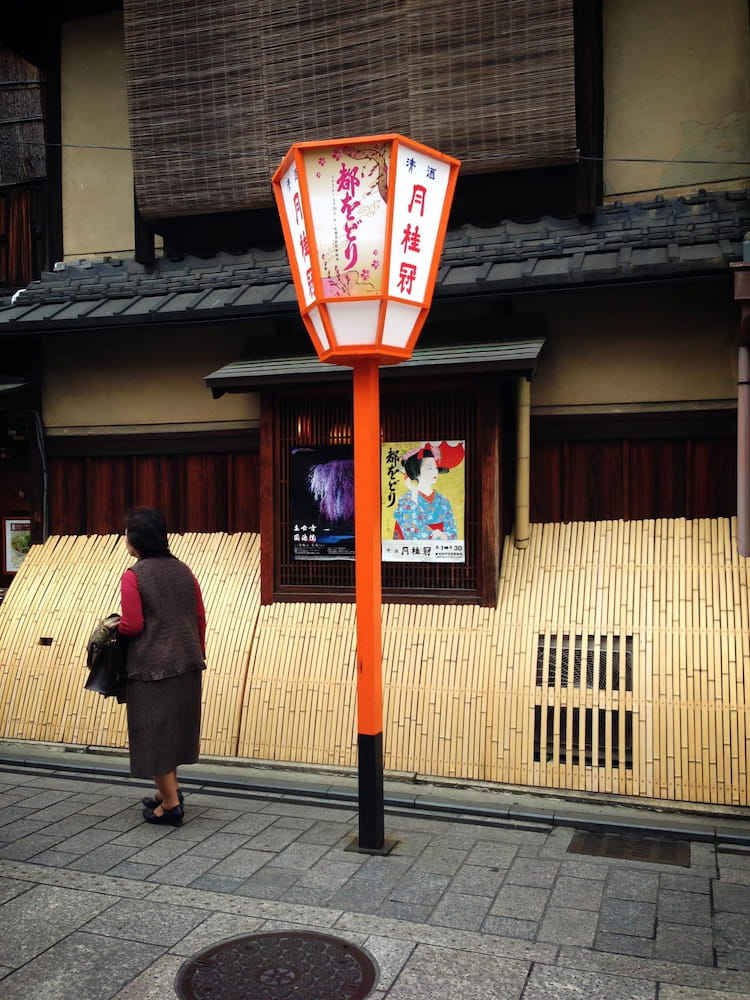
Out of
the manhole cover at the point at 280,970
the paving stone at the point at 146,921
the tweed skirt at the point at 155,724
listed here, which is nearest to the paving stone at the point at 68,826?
the tweed skirt at the point at 155,724

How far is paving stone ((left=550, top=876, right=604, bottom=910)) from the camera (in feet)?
17.9

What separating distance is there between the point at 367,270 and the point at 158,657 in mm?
3272

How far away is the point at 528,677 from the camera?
25.0ft

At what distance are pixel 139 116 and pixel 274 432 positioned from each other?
404 centimetres

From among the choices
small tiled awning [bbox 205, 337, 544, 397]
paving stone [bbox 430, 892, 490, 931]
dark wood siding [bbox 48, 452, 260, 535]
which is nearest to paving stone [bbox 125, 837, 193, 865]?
paving stone [bbox 430, 892, 490, 931]

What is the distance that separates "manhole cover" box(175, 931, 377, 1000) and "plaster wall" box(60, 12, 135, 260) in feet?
27.2

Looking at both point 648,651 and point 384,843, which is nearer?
point 384,843

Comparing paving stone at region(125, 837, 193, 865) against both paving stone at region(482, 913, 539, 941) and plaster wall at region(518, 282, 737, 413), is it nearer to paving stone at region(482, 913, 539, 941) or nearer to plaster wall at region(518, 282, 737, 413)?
paving stone at region(482, 913, 539, 941)

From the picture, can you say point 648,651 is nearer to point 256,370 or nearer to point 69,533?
point 256,370

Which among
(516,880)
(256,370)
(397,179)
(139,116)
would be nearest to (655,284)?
(397,179)

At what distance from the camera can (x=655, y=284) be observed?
24.4 ft

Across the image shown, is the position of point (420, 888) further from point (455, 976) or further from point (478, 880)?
point (455, 976)

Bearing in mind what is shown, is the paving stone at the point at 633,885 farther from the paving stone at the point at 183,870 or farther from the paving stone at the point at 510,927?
the paving stone at the point at 183,870

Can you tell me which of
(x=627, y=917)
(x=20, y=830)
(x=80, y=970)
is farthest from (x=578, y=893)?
(x=20, y=830)
